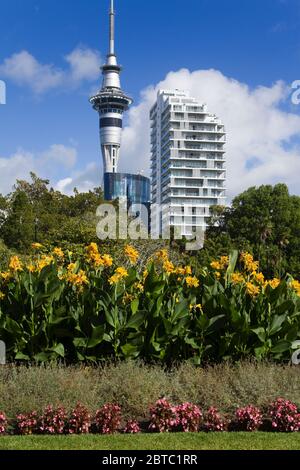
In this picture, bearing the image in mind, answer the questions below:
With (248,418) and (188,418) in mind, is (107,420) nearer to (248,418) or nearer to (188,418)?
(188,418)

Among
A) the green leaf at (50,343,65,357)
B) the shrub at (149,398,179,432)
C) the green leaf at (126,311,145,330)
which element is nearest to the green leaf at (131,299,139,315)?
the green leaf at (126,311,145,330)

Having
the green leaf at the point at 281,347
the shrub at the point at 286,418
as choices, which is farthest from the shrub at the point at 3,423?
the green leaf at the point at 281,347

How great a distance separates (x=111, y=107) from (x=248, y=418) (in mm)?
141215

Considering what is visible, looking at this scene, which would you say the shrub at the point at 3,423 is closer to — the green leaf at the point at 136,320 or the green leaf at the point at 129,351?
the green leaf at the point at 129,351

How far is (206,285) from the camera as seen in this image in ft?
28.7

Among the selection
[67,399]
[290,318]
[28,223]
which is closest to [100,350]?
[67,399]

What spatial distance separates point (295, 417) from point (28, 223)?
126ft

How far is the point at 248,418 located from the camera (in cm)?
634

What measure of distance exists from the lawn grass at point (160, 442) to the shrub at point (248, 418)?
0.16 meters

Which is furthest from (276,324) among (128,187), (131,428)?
(128,187)

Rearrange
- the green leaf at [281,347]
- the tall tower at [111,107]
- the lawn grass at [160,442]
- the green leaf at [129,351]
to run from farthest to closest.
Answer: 1. the tall tower at [111,107]
2. the green leaf at [281,347]
3. the green leaf at [129,351]
4. the lawn grass at [160,442]

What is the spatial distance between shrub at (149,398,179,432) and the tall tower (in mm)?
137952

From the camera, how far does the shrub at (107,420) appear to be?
6211 mm

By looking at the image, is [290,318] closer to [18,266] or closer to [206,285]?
[206,285]
